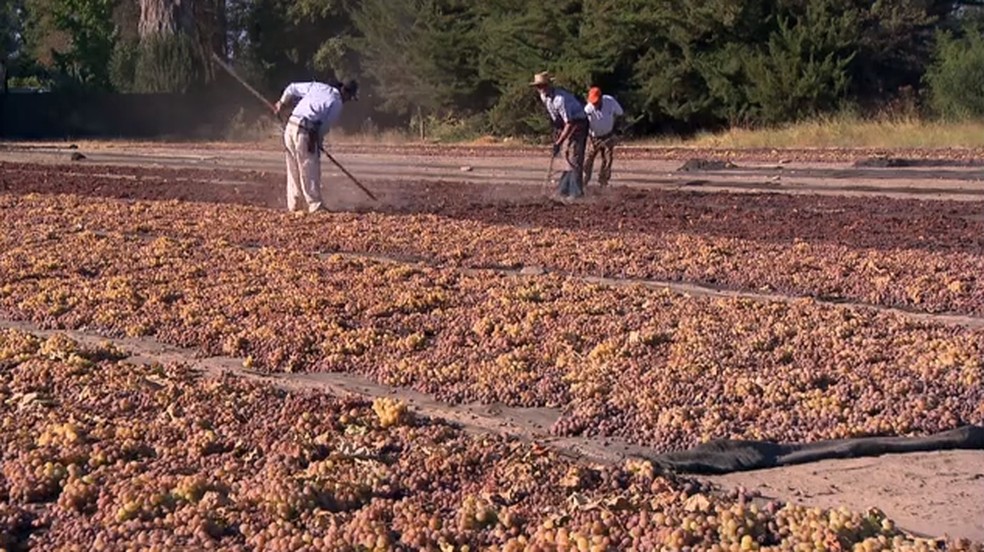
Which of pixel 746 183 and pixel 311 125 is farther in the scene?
pixel 746 183

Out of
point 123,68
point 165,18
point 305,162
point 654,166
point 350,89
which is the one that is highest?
point 165,18

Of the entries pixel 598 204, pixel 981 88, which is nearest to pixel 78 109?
pixel 981 88

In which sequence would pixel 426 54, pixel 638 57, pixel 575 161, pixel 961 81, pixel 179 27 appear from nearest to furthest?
pixel 575 161 → pixel 961 81 → pixel 638 57 → pixel 426 54 → pixel 179 27

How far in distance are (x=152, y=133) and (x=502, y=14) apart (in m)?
15.9

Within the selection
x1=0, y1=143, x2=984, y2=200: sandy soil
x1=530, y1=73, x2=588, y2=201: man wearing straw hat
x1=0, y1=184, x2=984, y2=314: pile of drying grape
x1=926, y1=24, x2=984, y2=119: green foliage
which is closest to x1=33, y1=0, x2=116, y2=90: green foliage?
x1=0, y1=143, x2=984, y2=200: sandy soil

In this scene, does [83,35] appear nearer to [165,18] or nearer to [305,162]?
[165,18]

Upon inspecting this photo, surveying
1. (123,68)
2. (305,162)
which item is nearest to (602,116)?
(305,162)

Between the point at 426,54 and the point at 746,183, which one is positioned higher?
the point at 426,54

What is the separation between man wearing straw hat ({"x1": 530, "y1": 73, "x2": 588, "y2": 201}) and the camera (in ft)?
61.6

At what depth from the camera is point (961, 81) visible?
37.6m

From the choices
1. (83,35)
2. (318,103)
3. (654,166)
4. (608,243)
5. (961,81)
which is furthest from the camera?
(83,35)

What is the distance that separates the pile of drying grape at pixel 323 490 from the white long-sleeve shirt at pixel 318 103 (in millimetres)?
9954

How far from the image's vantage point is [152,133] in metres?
54.6

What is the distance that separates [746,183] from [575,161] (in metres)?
4.32
